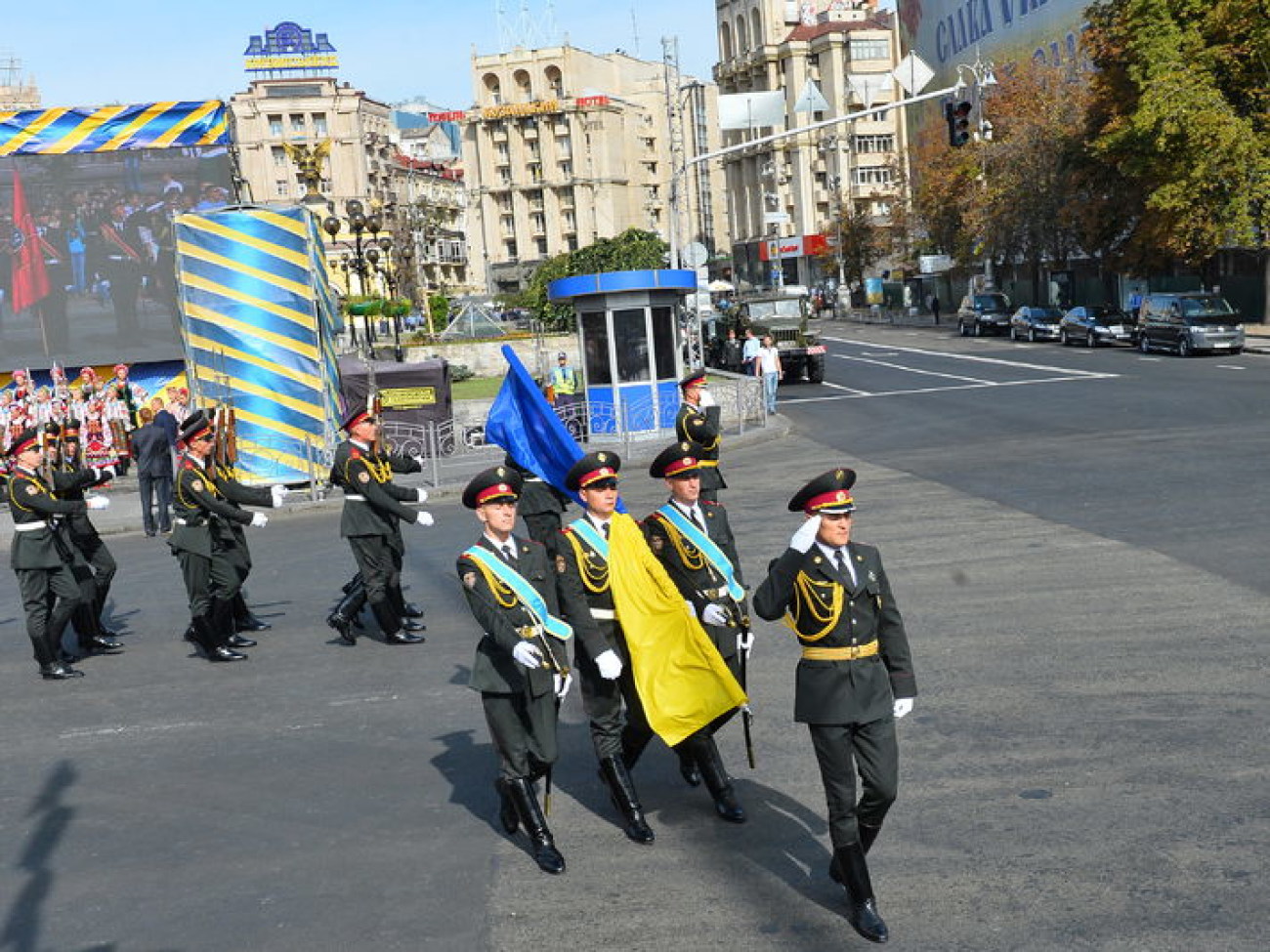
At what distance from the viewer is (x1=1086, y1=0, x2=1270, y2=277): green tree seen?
41125mm

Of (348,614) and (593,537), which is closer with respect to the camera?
(593,537)

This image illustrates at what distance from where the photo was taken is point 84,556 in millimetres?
12164

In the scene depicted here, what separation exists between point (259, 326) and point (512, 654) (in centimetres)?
1757

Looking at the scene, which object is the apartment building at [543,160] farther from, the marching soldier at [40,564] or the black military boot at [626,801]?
the black military boot at [626,801]

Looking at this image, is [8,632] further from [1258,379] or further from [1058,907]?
[1258,379]

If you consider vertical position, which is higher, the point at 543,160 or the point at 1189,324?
the point at 543,160

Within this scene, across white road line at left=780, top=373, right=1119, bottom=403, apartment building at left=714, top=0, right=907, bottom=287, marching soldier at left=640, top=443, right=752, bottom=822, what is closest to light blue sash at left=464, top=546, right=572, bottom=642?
marching soldier at left=640, top=443, right=752, bottom=822

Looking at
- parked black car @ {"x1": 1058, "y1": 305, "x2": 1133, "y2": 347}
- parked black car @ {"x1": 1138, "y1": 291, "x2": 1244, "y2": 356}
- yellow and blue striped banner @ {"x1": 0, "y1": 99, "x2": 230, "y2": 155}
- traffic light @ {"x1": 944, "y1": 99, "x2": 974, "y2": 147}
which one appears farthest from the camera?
parked black car @ {"x1": 1058, "y1": 305, "x2": 1133, "y2": 347}

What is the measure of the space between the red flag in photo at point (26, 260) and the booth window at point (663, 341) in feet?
41.2

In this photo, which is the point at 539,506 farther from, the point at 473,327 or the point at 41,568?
the point at 473,327

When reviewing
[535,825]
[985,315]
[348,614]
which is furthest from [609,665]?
[985,315]

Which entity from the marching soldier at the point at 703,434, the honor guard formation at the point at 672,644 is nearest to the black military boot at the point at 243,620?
the honor guard formation at the point at 672,644

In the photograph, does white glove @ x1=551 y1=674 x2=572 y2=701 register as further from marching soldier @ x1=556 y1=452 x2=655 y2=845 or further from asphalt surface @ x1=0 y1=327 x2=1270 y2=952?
asphalt surface @ x1=0 y1=327 x2=1270 y2=952

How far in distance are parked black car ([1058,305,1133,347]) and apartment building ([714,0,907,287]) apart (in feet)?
184
